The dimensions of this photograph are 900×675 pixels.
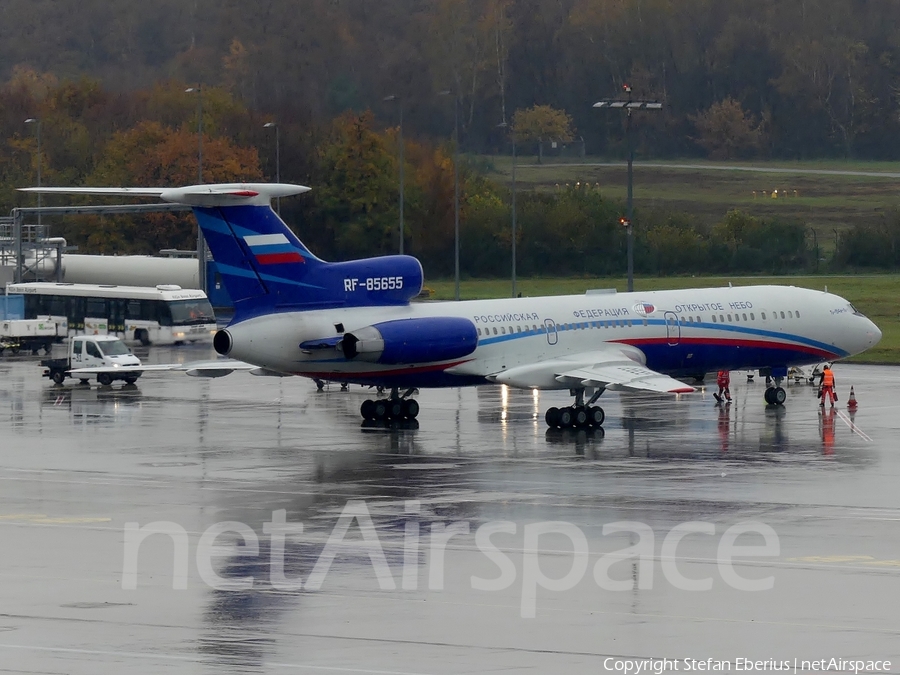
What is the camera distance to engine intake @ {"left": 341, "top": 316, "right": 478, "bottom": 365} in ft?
126

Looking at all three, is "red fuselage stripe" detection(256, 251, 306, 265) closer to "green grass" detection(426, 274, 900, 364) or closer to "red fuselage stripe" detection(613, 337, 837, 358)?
"red fuselage stripe" detection(613, 337, 837, 358)

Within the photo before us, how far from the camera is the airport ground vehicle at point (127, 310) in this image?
73.0m

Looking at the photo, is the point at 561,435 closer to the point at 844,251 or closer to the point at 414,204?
the point at 414,204

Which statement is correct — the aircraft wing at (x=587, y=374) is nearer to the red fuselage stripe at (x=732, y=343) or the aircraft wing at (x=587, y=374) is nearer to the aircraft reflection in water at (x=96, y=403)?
the red fuselage stripe at (x=732, y=343)

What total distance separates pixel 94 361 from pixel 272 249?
60.7 feet

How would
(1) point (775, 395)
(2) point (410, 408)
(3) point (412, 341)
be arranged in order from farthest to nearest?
(1) point (775, 395)
(2) point (410, 408)
(3) point (412, 341)

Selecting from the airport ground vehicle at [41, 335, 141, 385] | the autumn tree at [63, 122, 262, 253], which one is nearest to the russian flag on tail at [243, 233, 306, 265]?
the airport ground vehicle at [41, 335, 141, 385]

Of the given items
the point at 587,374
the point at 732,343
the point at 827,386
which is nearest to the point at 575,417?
the point at 587,374

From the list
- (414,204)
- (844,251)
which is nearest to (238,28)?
(414,204)

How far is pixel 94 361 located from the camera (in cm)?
5466

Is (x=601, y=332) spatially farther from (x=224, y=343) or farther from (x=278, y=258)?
(x=224, y=343)

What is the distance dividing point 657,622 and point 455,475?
1393cm

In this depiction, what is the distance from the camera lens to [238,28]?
118 m

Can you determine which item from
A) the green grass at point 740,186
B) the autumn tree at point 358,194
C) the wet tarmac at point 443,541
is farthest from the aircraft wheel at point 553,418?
the green grass at point 740,186
